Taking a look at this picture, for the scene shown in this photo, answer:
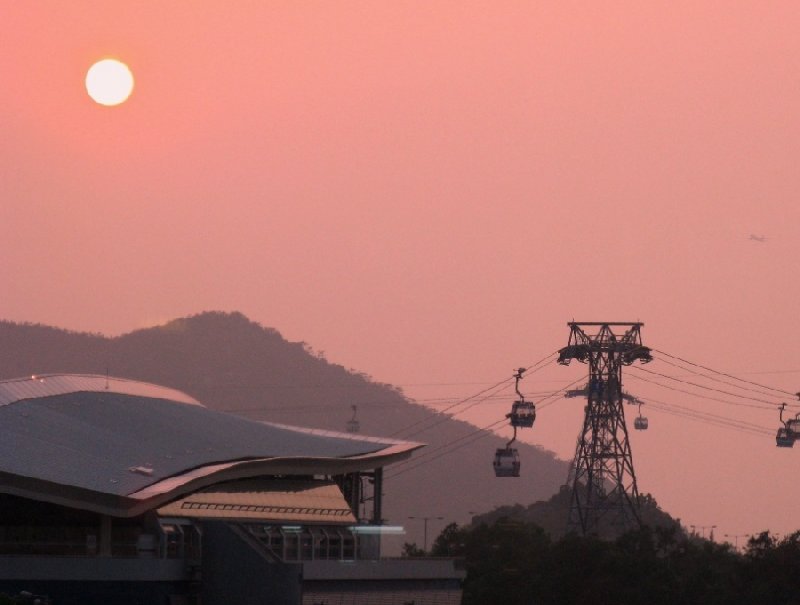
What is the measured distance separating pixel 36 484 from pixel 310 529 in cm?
1455

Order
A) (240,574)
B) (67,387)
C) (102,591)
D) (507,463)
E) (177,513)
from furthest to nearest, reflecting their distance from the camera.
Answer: (507,463) < (67,387) < (177,513) < (240,574) < (102,591)

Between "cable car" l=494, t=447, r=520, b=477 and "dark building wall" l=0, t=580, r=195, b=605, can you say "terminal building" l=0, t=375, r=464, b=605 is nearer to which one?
"dark building wall" l=0, t=580, r=195, b=605

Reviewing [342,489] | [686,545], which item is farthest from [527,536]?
[342,489]

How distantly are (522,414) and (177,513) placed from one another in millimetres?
70948

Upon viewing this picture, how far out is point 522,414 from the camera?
143 metres

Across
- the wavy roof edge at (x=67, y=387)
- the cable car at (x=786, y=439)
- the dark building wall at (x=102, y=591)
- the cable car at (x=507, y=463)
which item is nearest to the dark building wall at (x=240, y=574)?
the dark building wall at (x=102, y=591)

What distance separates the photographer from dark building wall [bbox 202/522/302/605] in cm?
7175

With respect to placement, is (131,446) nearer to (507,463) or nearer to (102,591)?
(102,591)

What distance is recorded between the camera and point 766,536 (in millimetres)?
119938

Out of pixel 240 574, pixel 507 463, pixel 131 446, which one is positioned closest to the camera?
pixel 240 574

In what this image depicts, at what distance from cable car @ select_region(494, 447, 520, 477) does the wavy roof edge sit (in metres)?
43.3

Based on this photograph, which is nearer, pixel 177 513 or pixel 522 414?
pixel 177 513

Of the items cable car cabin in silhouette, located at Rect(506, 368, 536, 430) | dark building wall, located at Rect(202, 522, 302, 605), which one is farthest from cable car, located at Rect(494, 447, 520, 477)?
dark building wall, located at Rect(202, 522, 302, 605)

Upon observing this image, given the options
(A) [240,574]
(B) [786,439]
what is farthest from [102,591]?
(B) [786,439]
